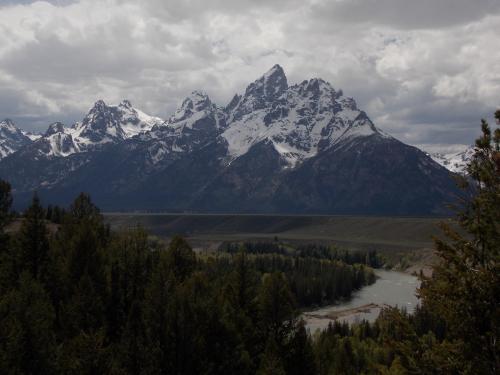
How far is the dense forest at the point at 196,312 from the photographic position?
69.8ft

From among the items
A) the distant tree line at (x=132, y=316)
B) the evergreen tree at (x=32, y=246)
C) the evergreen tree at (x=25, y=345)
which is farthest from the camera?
the evergreen tree at (x=32, y=246)

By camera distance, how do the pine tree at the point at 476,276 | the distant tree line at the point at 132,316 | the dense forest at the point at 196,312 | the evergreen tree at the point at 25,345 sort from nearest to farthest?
1. the pine tree at the point at 476,276
2. the dense forest at the point at 196,312
3. the evergreen tree at the point at 25,345
4. the distant tree line at the point at 132,316

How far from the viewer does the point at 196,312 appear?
146 feet

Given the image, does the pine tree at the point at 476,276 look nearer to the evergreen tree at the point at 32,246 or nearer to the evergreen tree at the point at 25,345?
the evergreen tree at the point at 25,345

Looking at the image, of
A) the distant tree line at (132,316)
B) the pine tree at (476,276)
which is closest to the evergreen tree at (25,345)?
the distant tree line at (132,316)

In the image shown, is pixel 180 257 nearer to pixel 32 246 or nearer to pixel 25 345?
pixel 32 246

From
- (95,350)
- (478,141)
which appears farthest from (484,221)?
(95,350)

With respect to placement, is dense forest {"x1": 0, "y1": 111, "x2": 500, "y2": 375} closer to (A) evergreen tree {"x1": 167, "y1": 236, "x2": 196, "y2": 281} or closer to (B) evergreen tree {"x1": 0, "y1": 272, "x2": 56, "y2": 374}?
(B) evergreen tree {"x1": 0, "y1": 272, "x2": 56, "y2": 374}

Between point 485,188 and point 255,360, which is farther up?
point 485,188

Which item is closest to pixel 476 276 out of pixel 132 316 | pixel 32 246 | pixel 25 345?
pixel 25 345

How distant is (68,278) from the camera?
192 feet

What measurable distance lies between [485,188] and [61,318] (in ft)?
125

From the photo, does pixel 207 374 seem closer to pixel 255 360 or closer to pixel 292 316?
pixel 255 360

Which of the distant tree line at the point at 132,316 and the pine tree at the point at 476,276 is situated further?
the distant tree line at the point at 132,316
